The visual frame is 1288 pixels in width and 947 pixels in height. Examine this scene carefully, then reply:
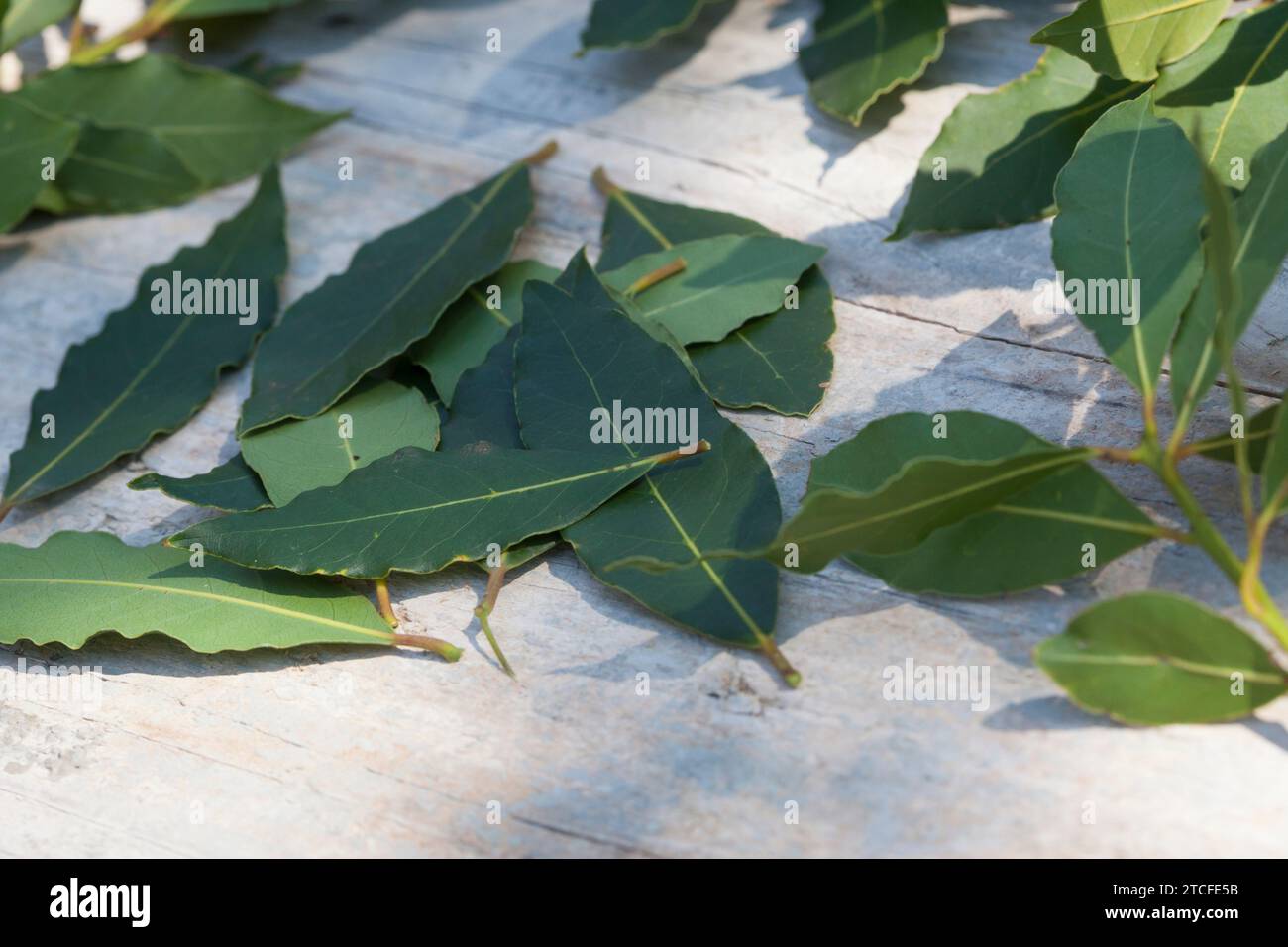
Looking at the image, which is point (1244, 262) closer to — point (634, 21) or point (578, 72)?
point (634, 21)

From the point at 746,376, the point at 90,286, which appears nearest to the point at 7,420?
the point at 90,286

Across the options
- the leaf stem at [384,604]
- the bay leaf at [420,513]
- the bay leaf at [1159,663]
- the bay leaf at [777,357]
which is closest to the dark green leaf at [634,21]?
the bay leaf at [777,357]

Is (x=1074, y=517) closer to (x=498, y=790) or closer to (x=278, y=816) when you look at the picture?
(x=498, y=790)

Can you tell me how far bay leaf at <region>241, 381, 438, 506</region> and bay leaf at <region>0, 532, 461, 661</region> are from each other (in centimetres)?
9

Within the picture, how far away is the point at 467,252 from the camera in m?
1.27

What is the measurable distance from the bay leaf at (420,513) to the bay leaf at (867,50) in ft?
1.90

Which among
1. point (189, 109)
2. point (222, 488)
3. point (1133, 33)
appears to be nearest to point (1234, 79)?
point (1133, 33)

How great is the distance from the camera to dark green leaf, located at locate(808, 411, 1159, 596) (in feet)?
2.78

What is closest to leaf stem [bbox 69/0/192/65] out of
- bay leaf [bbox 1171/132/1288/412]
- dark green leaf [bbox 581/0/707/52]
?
dark green leaf [bbox 581/0/707/52]

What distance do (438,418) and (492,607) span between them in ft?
0.72

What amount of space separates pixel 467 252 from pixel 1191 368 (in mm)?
718

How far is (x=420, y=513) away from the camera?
99cm

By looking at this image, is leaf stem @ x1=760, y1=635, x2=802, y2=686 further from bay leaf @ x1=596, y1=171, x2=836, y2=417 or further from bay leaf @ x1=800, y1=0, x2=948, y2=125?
bay leaf @ x1=800, y1=0, x2=948, y2=125

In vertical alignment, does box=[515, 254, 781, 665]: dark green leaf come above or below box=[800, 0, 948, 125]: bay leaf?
below
